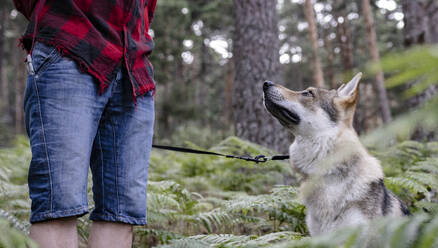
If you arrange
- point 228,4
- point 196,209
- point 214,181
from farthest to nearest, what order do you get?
point 228,4
point 214,181
point 196,209

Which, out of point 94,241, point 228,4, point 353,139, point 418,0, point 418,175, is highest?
point 228,4

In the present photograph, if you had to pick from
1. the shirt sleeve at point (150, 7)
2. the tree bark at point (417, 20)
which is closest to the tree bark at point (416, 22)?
the tree bark at point (417, 20)

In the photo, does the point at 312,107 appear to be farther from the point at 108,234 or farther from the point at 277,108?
the point at 108,234

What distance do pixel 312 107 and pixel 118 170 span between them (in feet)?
6.38

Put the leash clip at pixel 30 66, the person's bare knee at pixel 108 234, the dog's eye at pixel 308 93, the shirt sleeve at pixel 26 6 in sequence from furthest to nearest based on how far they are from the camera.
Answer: the dog's eye at pixel 308 93, the person's bare knee at pixel 108 234, the shirt sleeve at pixel 26 6, the leash clip at pixel 30 66

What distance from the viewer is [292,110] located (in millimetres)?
3229

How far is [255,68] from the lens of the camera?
20.9ft

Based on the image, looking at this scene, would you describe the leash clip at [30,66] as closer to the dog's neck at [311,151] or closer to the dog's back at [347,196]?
the dog's back at [347,196]

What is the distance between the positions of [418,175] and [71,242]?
11.1 feet

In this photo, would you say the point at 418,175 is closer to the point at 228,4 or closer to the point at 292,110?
the point at 292,110

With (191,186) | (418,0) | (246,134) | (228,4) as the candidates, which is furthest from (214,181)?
(228,4)

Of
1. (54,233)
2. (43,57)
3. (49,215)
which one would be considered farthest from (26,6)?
(54,233)

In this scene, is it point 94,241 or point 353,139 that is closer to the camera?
point 94,241

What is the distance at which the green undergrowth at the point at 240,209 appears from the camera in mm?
1076
